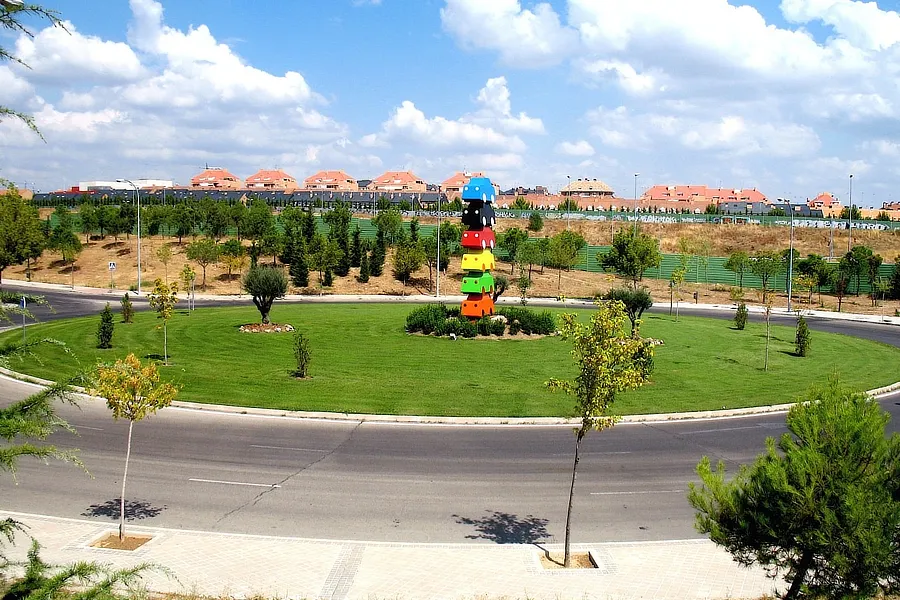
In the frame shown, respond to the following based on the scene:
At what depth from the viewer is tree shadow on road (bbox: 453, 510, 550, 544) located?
47.0ft

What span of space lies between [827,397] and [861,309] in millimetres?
58646

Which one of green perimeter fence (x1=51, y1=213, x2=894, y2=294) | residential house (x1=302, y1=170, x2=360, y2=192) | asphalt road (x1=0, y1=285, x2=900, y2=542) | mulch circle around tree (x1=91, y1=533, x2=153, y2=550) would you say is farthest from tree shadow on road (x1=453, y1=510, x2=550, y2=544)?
residential house (x1=302, y1=170, x2=360, y2=192)

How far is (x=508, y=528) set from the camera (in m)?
14.8

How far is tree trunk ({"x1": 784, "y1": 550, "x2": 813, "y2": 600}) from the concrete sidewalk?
243cm

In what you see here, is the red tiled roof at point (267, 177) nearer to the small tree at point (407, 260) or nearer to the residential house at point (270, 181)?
the residential house at point (270, 181)

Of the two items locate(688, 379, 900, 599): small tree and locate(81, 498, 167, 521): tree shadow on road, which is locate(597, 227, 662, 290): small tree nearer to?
locate(81, 498, 167, 521): tree shadow on road

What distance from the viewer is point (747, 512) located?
388 inches

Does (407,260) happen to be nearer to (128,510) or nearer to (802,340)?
(802,340)

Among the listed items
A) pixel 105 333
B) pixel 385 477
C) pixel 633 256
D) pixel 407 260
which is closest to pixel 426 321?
pixel 105 333

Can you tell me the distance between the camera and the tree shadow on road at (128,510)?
591 inches

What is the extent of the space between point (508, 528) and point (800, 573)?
21.0 ft

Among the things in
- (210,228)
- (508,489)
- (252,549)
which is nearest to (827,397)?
(508,489)

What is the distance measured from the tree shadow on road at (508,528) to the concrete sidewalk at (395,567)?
399mm

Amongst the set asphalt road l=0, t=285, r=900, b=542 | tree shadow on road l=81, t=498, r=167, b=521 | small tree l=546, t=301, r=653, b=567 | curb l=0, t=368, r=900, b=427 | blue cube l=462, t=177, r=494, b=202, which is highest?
blue cube l=462, t=177, r=494, b=202
